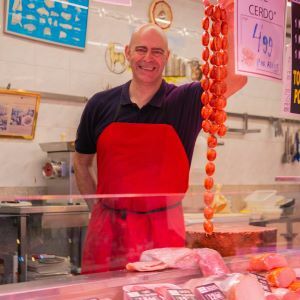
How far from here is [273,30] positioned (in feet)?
6.23

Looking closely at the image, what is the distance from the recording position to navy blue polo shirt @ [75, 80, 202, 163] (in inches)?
100

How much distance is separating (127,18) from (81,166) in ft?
9.69

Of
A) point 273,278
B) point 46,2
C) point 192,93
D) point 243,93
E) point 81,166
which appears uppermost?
point 46,2

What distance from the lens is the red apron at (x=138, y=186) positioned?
194cm

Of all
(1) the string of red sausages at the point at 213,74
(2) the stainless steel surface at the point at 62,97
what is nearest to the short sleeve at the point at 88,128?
(1) the string of red sausages at the point at 213,74

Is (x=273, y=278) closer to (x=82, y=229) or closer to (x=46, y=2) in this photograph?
(x=82, y=229)

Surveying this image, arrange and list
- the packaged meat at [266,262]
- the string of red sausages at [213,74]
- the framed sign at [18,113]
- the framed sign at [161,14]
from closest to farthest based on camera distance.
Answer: the packaged meat at [266,262] → the string of red sausages at [213,74] → the framed sign at [18,113] → the framed sign at [161,14]

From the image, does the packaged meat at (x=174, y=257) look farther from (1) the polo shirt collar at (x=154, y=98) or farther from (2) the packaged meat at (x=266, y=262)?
(1) the polo shirt collar at (x=154, y=98)

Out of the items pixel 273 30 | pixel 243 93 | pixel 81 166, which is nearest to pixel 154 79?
pixel 81 166

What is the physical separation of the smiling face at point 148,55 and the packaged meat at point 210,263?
109 centimetres

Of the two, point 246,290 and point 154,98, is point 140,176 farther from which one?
point 246,290

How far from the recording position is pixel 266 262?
1.75 meters

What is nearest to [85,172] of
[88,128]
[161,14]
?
[88,128]

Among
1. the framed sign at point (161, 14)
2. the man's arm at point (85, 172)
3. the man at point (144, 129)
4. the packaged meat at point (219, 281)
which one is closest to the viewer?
the packaged meat at point (219, 281)
